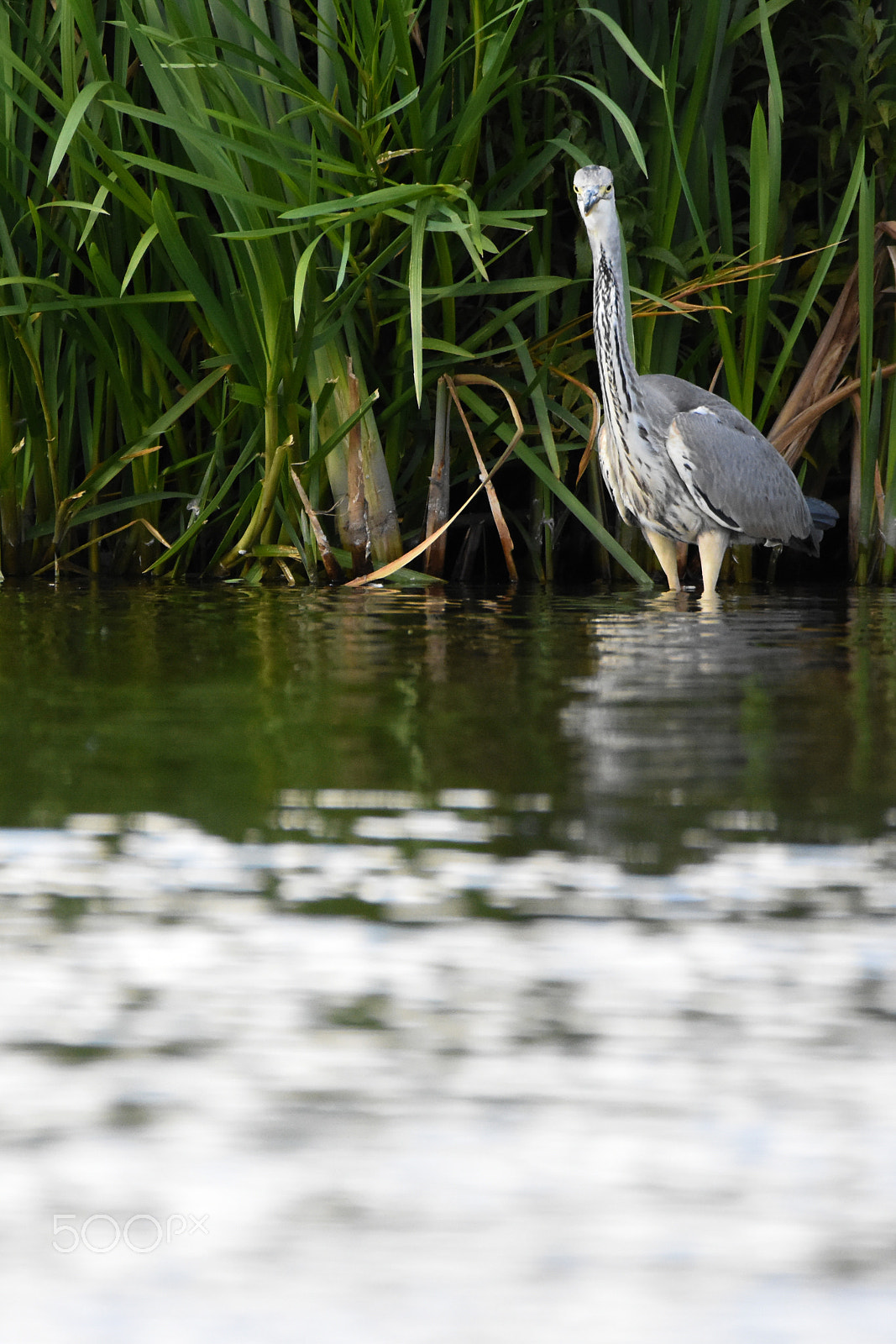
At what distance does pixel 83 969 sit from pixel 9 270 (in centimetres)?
280

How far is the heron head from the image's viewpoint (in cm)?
336

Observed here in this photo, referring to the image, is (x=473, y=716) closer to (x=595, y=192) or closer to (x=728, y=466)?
(x=595, y=192)

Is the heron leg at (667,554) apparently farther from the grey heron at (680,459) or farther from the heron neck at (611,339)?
the heron neck at (611,339)

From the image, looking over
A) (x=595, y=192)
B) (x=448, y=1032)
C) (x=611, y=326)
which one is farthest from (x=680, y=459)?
(x=448, y=1032)

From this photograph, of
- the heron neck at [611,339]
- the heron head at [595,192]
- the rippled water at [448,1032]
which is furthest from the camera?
the heron neck at [611,339]

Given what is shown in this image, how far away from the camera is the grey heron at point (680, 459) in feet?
11.6

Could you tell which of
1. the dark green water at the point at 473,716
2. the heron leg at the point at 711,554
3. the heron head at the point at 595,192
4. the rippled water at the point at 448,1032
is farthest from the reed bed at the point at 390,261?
the rippled water at the point at 448,1032

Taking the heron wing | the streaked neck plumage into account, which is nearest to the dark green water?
the heron wing

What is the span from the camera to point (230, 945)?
2.95 feet

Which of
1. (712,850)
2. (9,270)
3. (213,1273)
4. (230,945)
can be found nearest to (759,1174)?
(213,1273)

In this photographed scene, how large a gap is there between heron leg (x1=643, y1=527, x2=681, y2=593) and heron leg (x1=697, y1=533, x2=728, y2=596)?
66 millimetres

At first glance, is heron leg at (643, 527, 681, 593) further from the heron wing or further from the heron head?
the heron head

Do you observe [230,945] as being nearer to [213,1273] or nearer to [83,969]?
[83,969]

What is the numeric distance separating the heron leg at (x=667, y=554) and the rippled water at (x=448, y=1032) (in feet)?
6.82
